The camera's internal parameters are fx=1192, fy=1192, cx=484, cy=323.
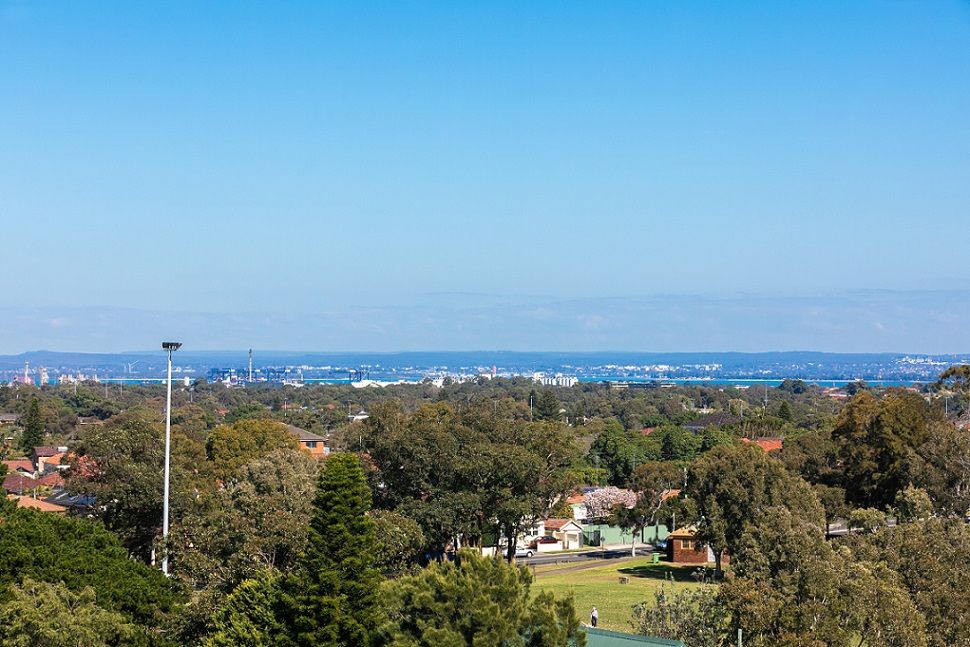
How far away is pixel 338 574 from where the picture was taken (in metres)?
25.5

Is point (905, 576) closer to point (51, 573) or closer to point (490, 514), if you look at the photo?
point (51, 573)

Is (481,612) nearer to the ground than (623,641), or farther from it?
farther from it

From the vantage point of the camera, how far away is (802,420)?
390ft

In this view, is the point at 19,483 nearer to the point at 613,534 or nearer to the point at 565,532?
the point at 565,532

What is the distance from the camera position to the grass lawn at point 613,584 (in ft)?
121

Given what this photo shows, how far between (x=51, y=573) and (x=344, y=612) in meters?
6.81

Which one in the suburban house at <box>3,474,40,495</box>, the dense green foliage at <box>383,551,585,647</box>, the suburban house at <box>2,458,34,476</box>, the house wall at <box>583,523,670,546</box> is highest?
the dense green foliage at <box>383,551,585,647</box>

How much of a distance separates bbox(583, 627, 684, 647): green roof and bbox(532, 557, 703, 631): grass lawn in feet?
33.6

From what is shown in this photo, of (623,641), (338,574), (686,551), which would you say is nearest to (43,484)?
(686,551)

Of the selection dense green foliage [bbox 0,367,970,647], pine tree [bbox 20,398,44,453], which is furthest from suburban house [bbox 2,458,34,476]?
dense green foliage [bbox 0,367,970,647]

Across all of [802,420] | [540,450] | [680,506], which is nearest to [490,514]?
[540,450]

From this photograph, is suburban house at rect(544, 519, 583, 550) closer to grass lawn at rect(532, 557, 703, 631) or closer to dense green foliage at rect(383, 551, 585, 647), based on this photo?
grass lawn at rect(532, 557, 703, 631)

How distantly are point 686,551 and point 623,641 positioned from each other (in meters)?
30.2

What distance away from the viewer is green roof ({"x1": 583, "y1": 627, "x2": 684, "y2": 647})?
22719 mm
